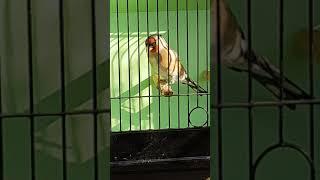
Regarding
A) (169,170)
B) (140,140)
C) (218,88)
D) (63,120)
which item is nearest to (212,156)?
(218,88)

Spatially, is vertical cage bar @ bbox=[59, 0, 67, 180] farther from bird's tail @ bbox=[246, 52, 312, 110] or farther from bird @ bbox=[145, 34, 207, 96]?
bird @ bbox=[145, 34, 207, 96]

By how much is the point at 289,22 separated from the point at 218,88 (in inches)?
7.6

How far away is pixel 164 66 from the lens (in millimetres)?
3422

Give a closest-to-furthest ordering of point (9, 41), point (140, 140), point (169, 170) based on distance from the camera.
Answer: point (9, 41) < point (169, 170) < point (140, 140)

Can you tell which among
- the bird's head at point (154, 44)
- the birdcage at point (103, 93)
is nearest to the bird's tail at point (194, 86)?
the bird's head at point (154, 44)

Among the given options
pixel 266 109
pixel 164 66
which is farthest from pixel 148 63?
pixel 266 109

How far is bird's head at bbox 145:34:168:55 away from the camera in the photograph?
3.38m

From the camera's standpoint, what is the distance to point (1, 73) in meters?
1.14

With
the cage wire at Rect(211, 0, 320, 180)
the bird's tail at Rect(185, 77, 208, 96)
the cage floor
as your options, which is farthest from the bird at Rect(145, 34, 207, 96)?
the cage wire at Rect(211, 0, 320, 180)

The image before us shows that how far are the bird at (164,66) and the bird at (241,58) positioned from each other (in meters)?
2.15

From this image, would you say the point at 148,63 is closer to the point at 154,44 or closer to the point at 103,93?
the point at 154,44

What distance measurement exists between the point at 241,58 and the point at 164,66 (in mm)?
2238

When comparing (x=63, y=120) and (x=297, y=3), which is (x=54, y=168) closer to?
(x=63, y=120)

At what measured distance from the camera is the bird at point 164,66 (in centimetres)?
338
